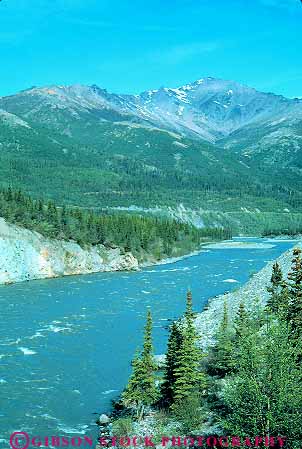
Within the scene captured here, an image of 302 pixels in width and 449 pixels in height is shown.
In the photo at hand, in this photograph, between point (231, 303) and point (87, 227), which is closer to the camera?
point (231, 303)

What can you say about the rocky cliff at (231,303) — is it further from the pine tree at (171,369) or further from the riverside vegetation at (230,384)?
the pine tree at (171,369)

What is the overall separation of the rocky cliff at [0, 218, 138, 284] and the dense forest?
7.67 ft

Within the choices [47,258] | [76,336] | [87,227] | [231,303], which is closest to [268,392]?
[76,336]

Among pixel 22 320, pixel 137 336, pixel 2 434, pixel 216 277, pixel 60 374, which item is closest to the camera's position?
pixel 2 434

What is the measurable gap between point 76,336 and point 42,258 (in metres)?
46.2

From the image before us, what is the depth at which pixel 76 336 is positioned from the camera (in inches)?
2185

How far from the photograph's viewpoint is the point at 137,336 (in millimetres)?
56000

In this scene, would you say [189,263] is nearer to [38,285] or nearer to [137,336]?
[38,285]

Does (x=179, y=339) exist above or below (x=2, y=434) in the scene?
above

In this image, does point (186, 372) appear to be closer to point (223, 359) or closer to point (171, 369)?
point (171, 369)

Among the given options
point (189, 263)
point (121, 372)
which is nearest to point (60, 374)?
point (121, 372)

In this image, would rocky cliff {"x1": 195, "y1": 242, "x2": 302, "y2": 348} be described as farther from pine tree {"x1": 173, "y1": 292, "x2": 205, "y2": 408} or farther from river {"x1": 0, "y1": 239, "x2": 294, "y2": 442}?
pine tree {"x1": 173, "y1": 292, "x2": 205, "y2": 408}

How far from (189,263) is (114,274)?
25482mm

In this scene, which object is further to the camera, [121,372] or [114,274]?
[114,274]
